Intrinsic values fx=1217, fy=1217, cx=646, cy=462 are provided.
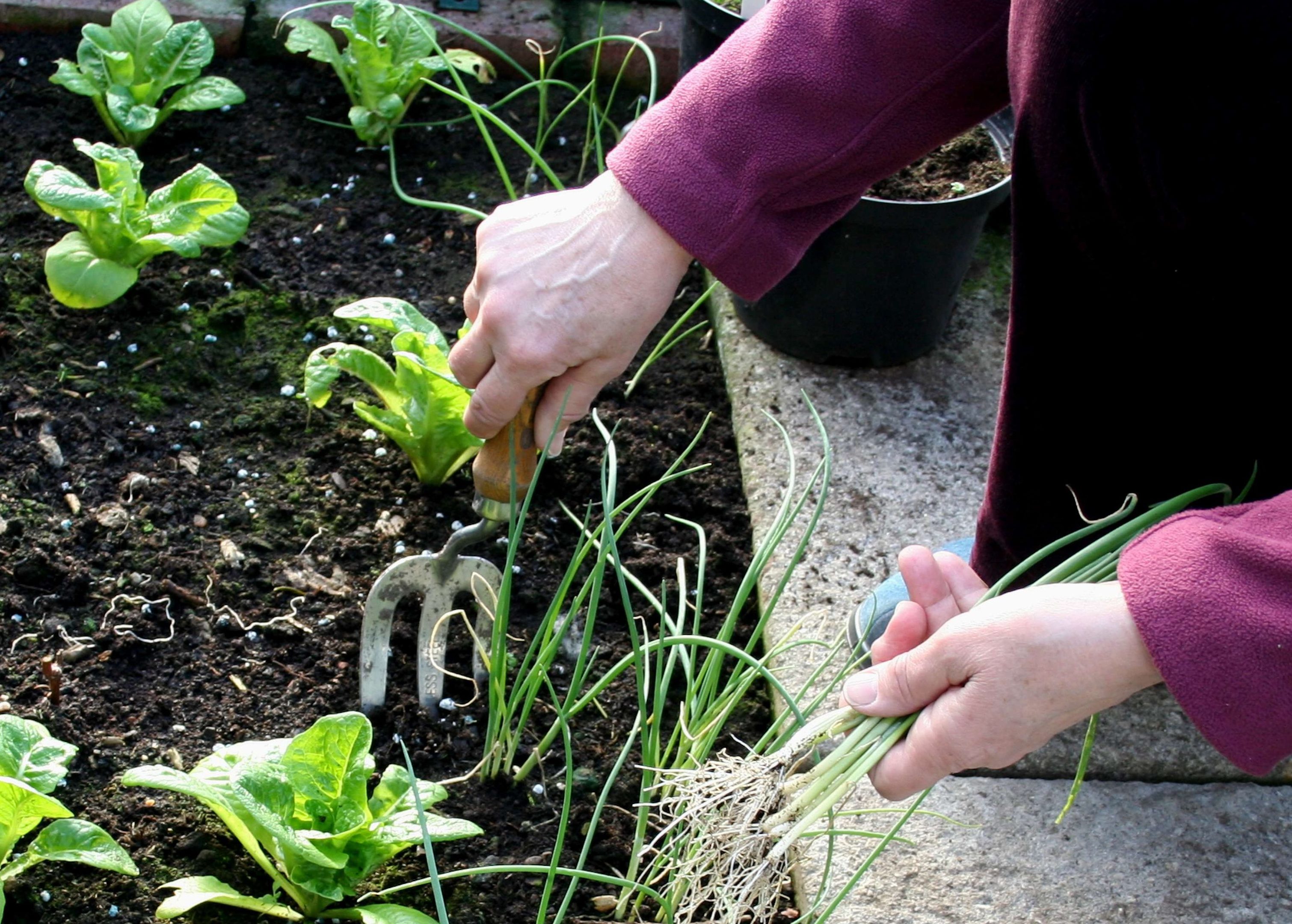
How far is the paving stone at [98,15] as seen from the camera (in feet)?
8.11

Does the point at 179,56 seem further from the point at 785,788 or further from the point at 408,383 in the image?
the point at 785,788

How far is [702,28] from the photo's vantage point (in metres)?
2.20

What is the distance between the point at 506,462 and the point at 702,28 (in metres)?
1.17

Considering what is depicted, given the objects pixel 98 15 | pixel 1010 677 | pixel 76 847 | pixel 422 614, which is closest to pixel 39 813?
pixel 76 847

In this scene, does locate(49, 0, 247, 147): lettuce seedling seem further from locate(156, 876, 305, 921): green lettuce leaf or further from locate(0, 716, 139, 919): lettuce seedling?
locate(156, 876, 305, 921): green lettuce leaf

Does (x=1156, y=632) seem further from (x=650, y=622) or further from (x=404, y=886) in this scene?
(x=650, y=622)

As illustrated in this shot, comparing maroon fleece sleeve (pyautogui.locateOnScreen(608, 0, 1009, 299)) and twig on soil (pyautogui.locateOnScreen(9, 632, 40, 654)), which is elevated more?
maroon fleece sleeve (pyautogui.locateOnScreen(608, 0, 1009, 299))

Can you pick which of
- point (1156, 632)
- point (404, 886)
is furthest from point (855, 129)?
point (404, 886)

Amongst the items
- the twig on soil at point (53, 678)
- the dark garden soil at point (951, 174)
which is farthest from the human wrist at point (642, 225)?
the dark garden soil at point (951, 174)

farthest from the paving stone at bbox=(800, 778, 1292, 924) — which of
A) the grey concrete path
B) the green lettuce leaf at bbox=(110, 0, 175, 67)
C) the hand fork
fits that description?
the green lettuce leaf at bbox=(110, 0, 175, 67)

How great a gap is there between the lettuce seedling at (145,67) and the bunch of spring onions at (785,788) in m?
1.60

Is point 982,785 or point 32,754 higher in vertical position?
point 32,754

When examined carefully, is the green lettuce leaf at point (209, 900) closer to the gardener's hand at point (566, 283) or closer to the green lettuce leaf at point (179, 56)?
the gardener's hand at point (566, 283)

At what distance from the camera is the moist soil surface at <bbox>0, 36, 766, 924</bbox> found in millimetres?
1474
